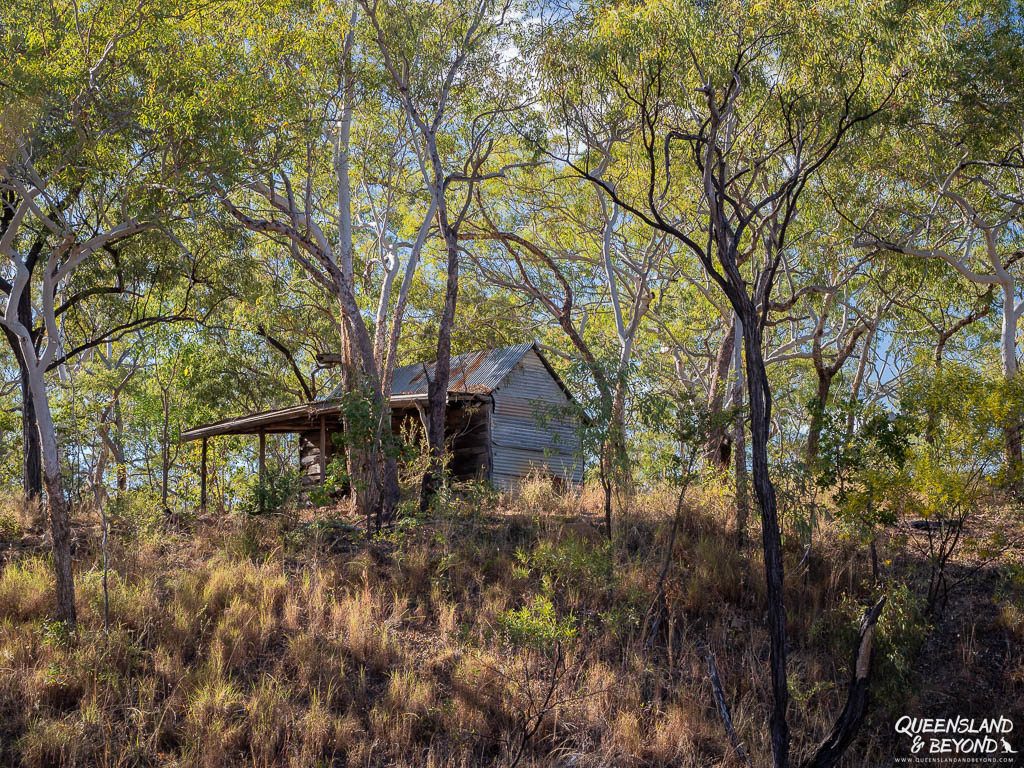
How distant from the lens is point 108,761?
27.0 feet

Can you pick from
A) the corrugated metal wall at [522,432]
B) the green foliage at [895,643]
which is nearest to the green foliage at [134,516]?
the corrugated metal wall at [522,432]

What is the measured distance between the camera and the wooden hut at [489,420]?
20528 millimetres

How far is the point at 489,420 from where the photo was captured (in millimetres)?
20891

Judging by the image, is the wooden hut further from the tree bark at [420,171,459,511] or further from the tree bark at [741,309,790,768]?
the tree bark at [741,309,790,768]

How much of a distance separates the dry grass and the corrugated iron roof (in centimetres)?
794

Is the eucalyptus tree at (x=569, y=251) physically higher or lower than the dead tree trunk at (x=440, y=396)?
higher

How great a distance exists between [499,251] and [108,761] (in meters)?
17.7

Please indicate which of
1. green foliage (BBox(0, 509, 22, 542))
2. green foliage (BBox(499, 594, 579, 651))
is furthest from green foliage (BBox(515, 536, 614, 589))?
green foliage (BBox(0, 509, 22, 542))

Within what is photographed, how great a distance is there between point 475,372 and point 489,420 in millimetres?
1665

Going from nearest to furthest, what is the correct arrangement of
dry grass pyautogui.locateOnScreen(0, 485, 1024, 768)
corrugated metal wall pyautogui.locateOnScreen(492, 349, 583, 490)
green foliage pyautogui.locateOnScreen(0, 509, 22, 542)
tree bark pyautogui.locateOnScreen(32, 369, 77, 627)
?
dry grass pyautogui.locateOnScreen(0, 485, 1024, 768), tree bark pyautogui.locateOnScreen(32, 369, 77, 627), green foliage pyautogui.locateOnScreen(0, 509, 22, 542), corrugated metal wall pyautogui.locateOnScreen(492, 349, 583, 490)

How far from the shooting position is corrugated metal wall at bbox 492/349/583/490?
2103 cm

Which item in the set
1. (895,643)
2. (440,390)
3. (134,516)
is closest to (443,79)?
(440,390)

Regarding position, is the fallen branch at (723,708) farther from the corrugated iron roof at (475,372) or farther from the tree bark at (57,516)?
the corrugated iron roof at (475,372)

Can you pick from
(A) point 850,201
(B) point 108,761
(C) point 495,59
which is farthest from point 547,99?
(B) point 108,761
